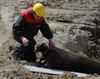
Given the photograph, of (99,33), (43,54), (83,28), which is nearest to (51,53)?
(43,54)

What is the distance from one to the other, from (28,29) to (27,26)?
8 centimetres

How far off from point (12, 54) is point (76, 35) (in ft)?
8.37

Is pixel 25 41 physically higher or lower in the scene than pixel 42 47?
higher

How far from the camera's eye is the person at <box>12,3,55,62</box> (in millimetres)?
8555

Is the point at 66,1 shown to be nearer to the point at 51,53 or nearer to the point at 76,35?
the point at 76,35

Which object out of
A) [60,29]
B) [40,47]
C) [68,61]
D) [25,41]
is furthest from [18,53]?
[60,29]

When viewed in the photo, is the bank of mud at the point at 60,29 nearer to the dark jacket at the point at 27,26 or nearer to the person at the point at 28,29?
the person at the point at 28,29

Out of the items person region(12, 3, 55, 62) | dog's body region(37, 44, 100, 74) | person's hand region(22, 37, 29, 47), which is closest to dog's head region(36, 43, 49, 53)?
dog's body region(37, 44, 100, 74)

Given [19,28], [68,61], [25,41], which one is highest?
[19,28]

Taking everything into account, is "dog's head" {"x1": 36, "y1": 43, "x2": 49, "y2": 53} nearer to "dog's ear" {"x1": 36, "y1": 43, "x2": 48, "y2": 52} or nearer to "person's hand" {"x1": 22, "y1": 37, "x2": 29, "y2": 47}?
"dog's ear" {"x1": 36, "y1": 43, "x2": 48, "y2": 52}

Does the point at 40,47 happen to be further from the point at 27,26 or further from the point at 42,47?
the point at 27,26

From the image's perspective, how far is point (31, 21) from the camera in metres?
8.71

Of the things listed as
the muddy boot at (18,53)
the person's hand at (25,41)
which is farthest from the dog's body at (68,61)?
Result: the person's hand at (25,41)

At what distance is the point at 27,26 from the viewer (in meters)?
8.82
